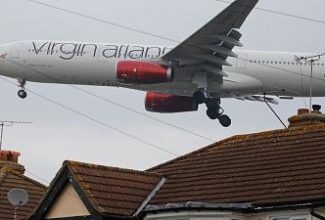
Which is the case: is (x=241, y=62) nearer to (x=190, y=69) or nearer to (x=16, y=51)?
(x=190, y=69)

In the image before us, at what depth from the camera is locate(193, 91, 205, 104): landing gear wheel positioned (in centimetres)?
5783

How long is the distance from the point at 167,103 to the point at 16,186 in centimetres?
2538

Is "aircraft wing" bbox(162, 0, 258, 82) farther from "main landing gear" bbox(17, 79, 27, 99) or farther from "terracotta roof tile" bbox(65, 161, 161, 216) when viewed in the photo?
"terracotta roof tile" bbox(65, 161, 161, 216)

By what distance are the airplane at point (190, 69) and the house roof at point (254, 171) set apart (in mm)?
27578

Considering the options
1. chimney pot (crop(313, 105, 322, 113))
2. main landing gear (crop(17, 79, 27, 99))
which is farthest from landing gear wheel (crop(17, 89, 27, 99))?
chimney pot (crop(313, 105, 322, 113))

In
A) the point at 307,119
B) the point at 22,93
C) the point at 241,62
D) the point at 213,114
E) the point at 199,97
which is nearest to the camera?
the point at 307,119

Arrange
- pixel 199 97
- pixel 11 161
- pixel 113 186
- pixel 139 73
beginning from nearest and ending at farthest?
pixel 113 186 < pixel 11 161 < pixel 139 73 < pixel 199 97

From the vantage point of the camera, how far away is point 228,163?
1109 inches

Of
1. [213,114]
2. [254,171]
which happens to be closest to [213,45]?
[213,114]

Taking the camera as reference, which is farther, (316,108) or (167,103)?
(167,103)

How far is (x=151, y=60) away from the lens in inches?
2334

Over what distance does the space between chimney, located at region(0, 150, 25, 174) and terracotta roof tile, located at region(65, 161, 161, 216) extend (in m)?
10.1

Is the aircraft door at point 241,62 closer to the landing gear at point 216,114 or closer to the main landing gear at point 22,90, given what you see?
the landing gear at point 216,114

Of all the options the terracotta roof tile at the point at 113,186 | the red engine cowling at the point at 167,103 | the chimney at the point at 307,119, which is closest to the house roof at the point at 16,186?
the terracotta roof tile at the point at 113,186
